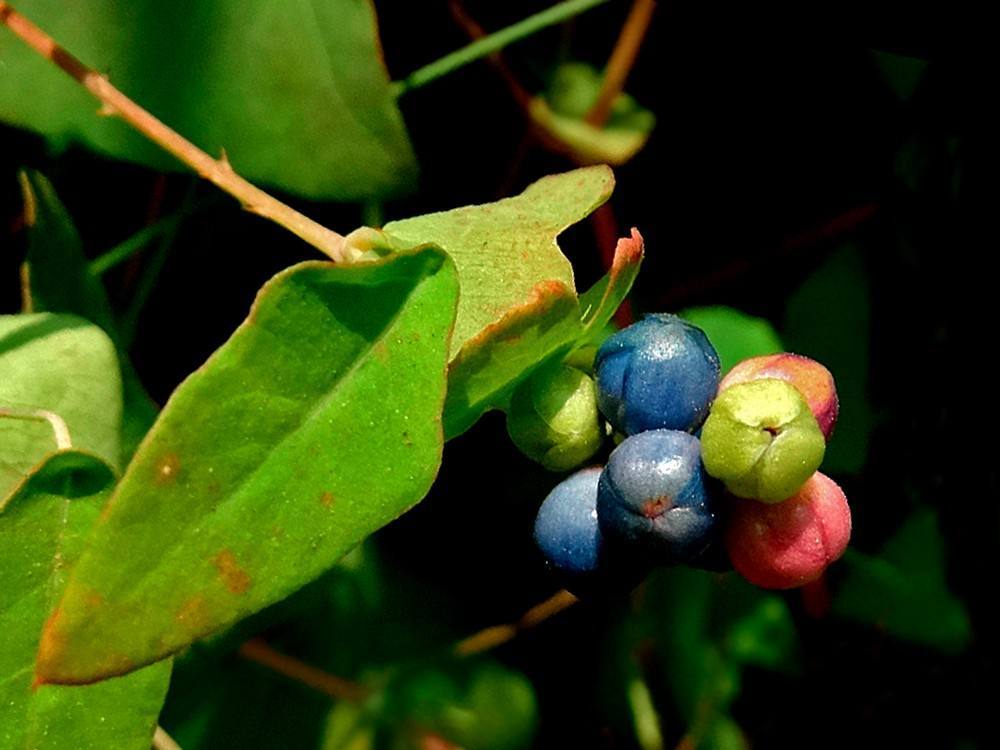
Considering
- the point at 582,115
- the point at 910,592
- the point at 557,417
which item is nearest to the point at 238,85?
the point at 582,115

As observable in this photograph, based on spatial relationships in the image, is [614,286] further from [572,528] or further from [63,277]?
[63,277]

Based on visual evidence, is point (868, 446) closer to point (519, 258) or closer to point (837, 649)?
point (837, 649)

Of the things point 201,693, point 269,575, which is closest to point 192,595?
point 269,575

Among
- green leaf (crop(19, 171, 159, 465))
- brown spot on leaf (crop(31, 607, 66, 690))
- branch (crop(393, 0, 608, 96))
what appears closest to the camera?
brown spot on leaf (crop(31, 607, 66, 690))

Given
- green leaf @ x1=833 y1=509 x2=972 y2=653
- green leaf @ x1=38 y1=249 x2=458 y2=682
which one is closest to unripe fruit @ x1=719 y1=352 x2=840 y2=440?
green leaf @ x1=38 y1=249 x2=458 y2=682

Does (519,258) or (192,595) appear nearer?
(192,595)

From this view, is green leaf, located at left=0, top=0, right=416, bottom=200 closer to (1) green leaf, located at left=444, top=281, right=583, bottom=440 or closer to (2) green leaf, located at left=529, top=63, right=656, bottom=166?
(2) green leaf, located at left=529, top=63, right=656, bottom=166

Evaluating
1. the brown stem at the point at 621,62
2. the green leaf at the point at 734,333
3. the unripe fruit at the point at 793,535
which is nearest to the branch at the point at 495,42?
the brown stem at the point at 621,62
